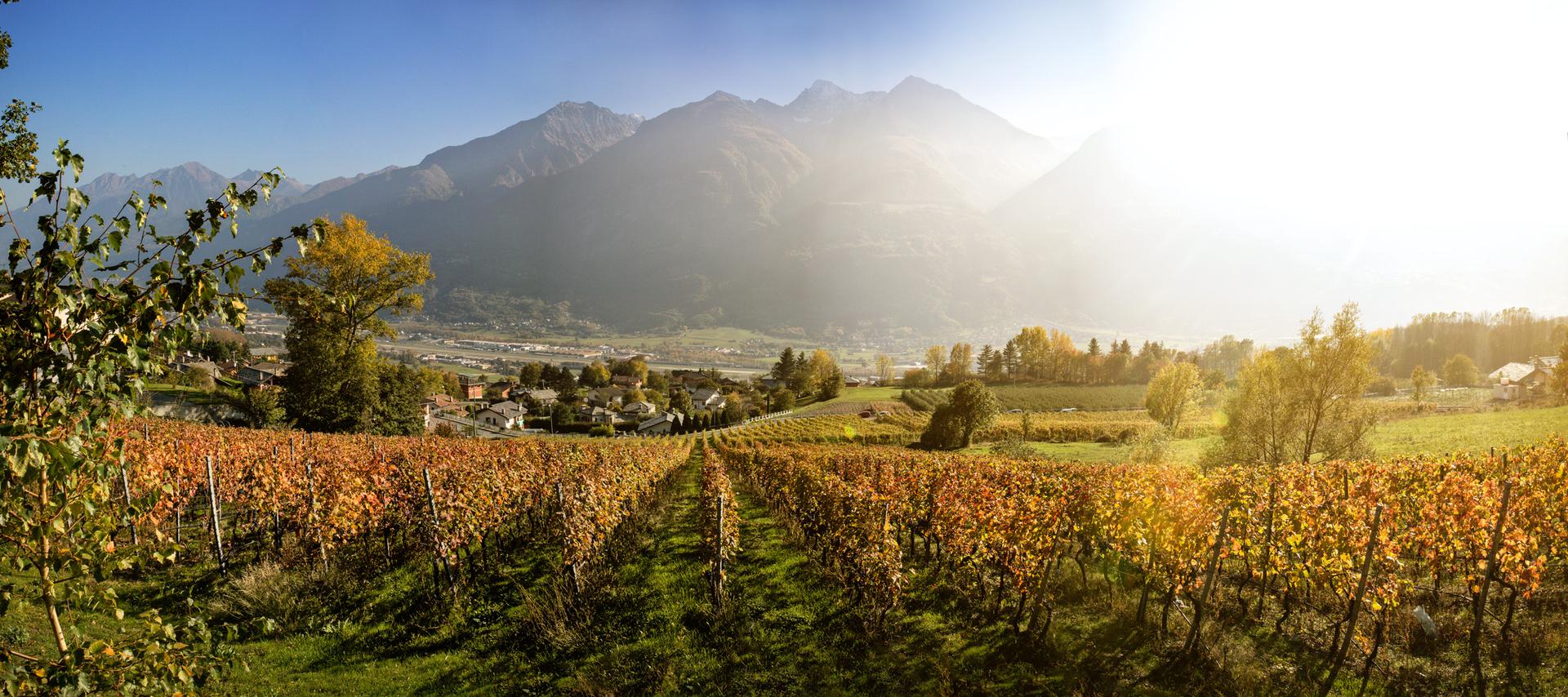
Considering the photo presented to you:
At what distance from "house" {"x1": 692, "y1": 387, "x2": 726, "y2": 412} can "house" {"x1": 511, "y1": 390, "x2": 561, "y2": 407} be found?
26128 millimetres

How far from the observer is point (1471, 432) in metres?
29.6

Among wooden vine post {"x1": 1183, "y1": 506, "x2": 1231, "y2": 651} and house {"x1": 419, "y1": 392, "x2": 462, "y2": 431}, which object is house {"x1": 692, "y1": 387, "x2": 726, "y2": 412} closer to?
house {"x1": 419, "y1": 392, "x2": 462, "y2": 431}

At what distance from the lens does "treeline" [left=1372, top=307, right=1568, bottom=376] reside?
96.4 m

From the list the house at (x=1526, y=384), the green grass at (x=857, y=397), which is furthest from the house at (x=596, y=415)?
the house at (x=1526, y=384)

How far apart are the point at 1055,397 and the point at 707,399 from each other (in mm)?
66800

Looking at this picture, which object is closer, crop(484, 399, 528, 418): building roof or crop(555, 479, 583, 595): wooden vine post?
crop(555, 479, 583, 595): wooden vine post

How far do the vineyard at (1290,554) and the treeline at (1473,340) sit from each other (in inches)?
4549

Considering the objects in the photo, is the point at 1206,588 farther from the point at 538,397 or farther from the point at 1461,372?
the point at 1461,372

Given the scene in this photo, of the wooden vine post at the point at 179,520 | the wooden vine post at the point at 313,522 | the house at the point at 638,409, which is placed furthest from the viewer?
the house at the point at 638,409

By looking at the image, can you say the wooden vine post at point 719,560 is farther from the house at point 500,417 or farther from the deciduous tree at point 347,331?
the house at point 500,417

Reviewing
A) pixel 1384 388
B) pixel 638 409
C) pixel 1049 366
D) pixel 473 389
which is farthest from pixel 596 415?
pixel 1384 388

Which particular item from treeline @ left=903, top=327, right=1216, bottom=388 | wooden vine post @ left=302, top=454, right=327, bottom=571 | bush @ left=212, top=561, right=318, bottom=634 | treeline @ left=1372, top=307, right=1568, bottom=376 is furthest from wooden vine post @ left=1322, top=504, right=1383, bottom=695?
treeline @ left=1372, top=307, right=1568, bottom=376

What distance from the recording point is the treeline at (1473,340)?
316ft

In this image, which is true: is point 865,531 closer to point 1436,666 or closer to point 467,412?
point 1436,666
